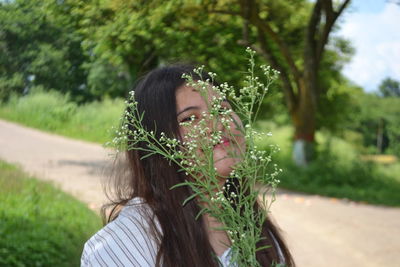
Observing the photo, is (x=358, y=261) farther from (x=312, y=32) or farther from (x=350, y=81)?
(x=350, y=81)

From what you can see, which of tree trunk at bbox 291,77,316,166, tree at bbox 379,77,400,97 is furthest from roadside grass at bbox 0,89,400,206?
tree at bbox 379,77,400,97

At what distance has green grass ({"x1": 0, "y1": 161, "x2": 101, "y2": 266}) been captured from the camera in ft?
13.0

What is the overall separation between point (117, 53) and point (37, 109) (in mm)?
1090

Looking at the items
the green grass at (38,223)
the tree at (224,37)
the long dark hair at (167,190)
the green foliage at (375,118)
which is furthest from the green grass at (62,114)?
the green foliage at (375,118)

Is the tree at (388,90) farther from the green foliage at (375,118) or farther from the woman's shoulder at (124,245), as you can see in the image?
the woman's shoulder at (124,245)

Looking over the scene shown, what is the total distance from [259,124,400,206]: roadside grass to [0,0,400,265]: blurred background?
22 millimetres

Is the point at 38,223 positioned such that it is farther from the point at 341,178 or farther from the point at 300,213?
the point at 341,178

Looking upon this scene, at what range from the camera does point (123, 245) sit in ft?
4.84

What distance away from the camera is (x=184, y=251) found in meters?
1.52

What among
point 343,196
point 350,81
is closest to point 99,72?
point 343,196

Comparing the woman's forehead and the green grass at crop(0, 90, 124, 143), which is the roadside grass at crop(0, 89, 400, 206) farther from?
the woman's forehead

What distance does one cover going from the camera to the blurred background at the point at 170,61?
4125 mm

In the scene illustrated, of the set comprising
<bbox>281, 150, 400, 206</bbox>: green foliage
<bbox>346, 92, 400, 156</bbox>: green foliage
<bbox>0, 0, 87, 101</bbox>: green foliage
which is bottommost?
<bbox>346, 92, 400, 156</bbox>: green foliage

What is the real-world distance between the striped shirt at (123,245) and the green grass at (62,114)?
2646 millimetres
